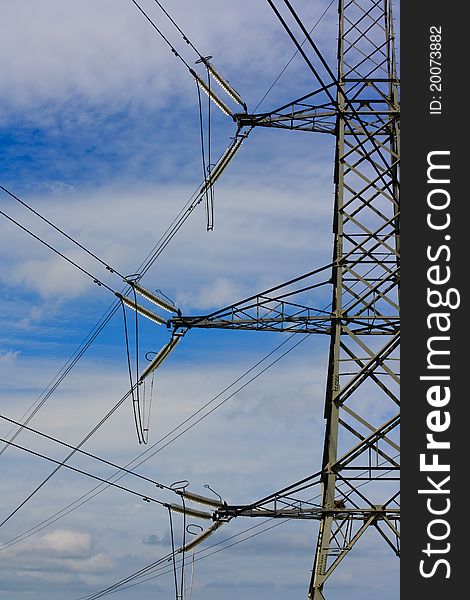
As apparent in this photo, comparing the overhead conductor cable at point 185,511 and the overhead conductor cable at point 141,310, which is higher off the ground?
the overhead conductor cable at point 141,310

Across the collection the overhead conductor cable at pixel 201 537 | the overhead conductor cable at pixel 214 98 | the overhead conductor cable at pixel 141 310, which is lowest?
the overhead conductor cable at pixel 201 537

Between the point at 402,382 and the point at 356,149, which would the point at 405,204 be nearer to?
the point at 402,382

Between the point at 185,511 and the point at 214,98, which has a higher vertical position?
the point at 214,98

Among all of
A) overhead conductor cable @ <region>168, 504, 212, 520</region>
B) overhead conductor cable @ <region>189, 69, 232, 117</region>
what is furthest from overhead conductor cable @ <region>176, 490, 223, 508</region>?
overhead conductor cable @ <region>189, 69, 232, 117</region>

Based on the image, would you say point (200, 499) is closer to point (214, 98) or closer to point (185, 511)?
point (185, 511)

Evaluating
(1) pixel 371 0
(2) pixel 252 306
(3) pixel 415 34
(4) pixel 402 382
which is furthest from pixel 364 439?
(1) pixel 371 0

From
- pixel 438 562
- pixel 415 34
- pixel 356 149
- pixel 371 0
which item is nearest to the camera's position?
pixel 438 562

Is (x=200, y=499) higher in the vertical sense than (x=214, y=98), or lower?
lower

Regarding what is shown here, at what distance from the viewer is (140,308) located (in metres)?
25.4

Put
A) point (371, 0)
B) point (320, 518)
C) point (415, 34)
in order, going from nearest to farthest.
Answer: point (415, 34) < point (320, 518) < point (371, 0)

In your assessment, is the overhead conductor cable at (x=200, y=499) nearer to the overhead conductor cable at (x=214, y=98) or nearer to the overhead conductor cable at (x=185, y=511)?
the overhead conductor cable at (x=185, y=511)

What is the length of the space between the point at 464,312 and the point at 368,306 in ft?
29.3

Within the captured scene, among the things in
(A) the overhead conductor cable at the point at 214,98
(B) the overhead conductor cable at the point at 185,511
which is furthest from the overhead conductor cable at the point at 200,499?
(A) the overhead conductor cable at the point at 214,98

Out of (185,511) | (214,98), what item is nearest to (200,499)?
(185,511)
